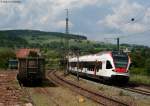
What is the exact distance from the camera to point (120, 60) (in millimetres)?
40375

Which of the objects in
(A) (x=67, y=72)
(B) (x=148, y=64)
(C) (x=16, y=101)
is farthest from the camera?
(A) (x=67, y=72)

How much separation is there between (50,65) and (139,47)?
45889mm

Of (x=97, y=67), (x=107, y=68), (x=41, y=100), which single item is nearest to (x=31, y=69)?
(x=107, y=68)

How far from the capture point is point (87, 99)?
91.2ft

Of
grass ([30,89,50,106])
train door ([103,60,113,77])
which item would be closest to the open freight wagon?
train door ([103,60,113,77])

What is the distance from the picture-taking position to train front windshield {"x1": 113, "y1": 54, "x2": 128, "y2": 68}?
40.1 meters

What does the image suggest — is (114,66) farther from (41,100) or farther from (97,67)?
(41,100)

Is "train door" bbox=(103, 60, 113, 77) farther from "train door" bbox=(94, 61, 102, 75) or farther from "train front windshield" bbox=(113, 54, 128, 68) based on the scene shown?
"train door" bbox=(94, 61, 102, 75)

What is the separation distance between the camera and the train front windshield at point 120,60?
40.1 m

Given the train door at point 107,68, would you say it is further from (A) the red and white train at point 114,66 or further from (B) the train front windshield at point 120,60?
(B) the train front windshield at point 120,60

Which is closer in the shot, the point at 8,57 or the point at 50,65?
the point at 8,57

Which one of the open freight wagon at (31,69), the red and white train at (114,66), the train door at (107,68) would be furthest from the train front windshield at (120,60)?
the open freight wagon at (31,69)

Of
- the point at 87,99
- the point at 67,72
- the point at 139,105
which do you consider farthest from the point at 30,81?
the point at 67,72

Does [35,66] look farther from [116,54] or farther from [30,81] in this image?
[116,54]
